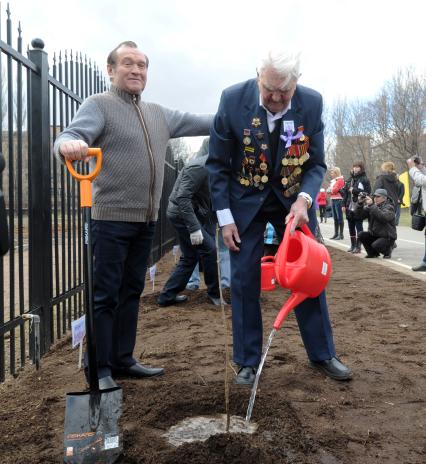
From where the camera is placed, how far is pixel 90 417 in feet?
7.00

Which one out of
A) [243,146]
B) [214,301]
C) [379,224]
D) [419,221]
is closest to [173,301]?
[214,301]

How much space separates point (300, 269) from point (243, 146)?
32.3 inches

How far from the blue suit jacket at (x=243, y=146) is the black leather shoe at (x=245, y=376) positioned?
84 centimetres

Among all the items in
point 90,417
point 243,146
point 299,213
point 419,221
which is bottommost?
point 90,417

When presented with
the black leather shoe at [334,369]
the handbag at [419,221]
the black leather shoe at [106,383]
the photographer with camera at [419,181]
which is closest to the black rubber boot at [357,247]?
the handbag at [419,221]

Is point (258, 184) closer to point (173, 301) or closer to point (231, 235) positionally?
point (231, 235)

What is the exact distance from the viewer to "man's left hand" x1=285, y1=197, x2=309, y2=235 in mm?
2809

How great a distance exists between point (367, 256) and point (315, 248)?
7.75 m

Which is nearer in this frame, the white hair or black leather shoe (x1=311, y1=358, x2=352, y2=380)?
the white hair

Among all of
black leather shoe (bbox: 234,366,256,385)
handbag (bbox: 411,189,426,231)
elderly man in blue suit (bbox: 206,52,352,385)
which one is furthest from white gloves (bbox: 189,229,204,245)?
handbag (bbox: 411,189,426,231)

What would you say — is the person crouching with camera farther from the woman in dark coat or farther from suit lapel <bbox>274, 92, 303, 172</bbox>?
suit lapel <bbox>274, 92, 303, 172</bbox>

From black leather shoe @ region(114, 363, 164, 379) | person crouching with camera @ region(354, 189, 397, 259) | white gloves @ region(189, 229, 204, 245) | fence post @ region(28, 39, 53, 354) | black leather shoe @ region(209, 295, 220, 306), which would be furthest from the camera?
person crouching with camera @ region(354, 189, 397, 259)

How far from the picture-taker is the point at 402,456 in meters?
2.21

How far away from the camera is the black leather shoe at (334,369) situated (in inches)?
121
